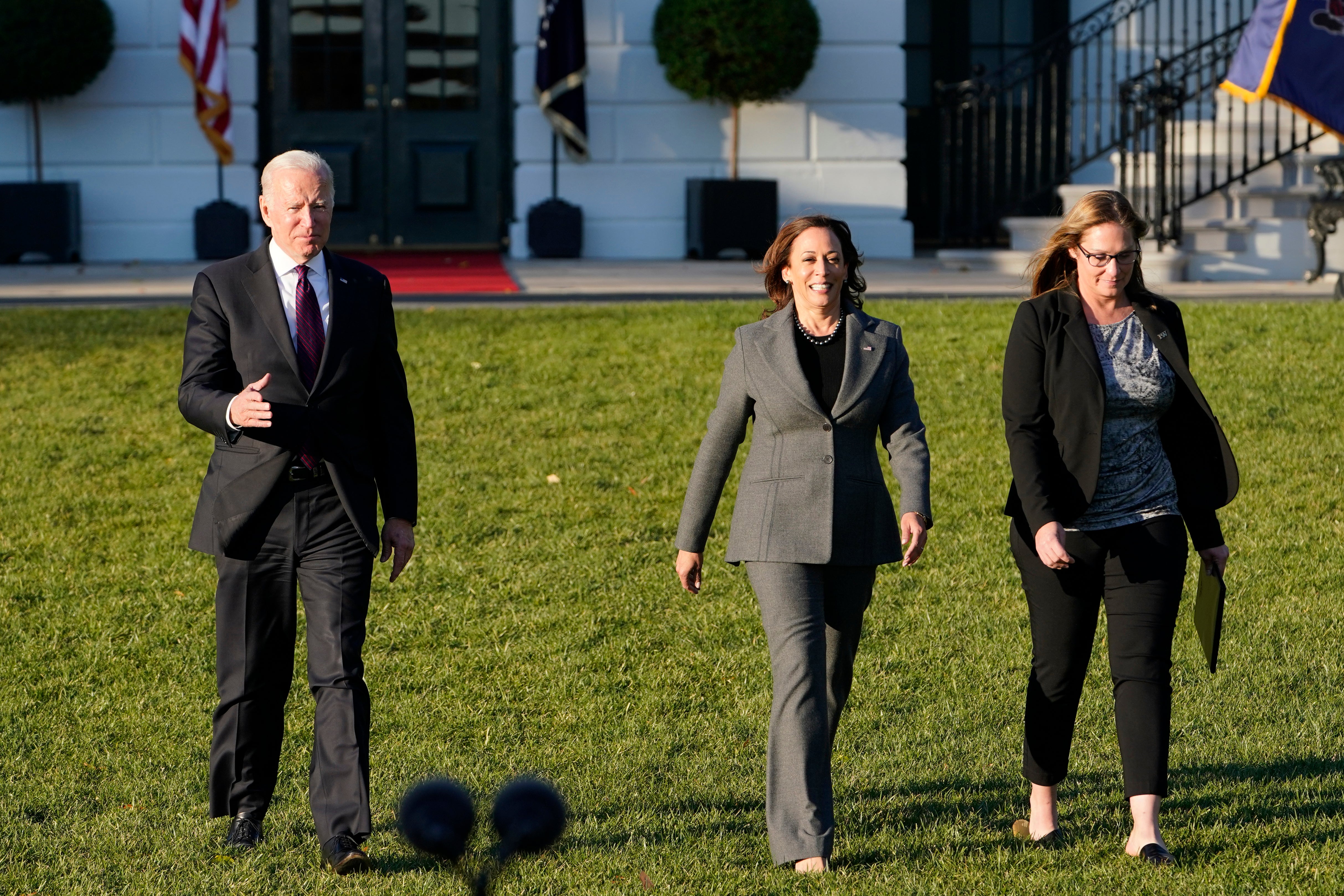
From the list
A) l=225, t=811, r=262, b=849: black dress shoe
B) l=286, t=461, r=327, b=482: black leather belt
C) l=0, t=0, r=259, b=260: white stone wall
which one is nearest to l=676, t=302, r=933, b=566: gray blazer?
l=286, t=461, r=327, b=482: black leather belt

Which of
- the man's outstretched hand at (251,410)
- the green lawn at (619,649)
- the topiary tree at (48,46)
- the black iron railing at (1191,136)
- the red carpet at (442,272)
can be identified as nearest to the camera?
the man's outstretched hand at (251,410)

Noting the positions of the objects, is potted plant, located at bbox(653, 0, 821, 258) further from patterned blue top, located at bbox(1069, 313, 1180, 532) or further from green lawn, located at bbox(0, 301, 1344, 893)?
patterned blue top, located at bbox(1069, 313, 1180, 532)

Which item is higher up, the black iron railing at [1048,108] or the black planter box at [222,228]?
the black iron railing at [1048,108]

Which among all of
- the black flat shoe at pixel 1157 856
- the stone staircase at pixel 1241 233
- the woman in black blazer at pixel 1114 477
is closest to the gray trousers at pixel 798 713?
the woman in black blazer at pixel 1114 477

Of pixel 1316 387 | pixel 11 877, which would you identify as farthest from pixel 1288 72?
pixel 11 877

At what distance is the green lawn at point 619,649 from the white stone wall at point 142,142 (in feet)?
19.9

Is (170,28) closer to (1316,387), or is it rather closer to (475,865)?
(1316,387)

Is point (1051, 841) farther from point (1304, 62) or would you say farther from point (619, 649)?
point (1304, 62)

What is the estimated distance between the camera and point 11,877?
449 centimetres

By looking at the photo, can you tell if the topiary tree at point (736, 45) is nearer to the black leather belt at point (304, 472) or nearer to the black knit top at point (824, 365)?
the black knit top at point (824, 365)

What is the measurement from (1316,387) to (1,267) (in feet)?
39.8

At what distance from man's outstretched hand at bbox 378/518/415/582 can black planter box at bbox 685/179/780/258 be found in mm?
12665

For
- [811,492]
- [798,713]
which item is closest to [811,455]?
[811,492]

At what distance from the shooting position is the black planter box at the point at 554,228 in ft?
56.4
